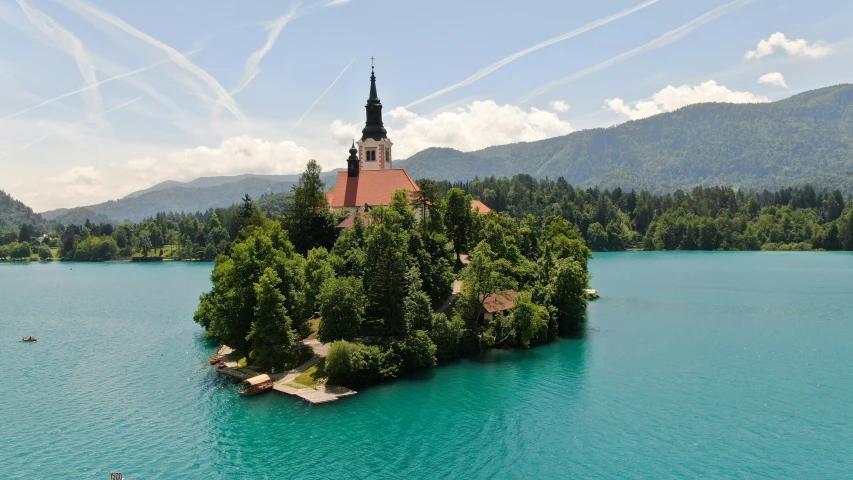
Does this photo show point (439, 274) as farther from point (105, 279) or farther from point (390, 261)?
point (105, 279)

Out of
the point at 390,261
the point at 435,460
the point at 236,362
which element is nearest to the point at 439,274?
the point at 390,261

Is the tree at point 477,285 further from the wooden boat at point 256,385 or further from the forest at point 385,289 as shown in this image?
the wooden boat at point 256,385

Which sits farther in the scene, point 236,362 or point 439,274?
point 439,274

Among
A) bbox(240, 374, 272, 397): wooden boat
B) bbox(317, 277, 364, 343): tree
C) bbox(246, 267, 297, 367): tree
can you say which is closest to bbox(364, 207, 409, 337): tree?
bbox(317, 277, 364, 343): tree

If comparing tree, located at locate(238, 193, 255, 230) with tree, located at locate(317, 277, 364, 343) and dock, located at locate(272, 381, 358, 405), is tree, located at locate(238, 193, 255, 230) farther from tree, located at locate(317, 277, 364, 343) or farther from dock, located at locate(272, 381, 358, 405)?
dock, located at locate(272, 381, 358, 405)

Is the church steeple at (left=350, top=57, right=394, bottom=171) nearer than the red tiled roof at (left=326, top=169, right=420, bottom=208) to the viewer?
No

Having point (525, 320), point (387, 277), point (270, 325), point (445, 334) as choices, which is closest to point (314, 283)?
point (270, 325)

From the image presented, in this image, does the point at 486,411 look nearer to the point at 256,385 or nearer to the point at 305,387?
the point at 305,387

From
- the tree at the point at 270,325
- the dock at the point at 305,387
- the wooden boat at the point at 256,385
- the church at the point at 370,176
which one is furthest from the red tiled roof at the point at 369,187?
the wooden boat at the point at 256,385

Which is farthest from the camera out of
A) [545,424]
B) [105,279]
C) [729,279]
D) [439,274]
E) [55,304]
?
[105,279]
